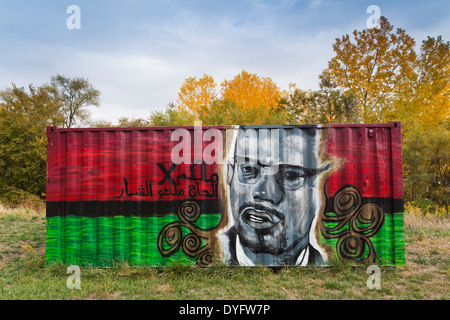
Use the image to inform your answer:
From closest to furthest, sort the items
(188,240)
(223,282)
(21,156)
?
1. (223,282)
2. (188,240)
3. (21,156)

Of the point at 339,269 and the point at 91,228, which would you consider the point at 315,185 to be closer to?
the point at 339,269

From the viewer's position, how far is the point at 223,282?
191 inches

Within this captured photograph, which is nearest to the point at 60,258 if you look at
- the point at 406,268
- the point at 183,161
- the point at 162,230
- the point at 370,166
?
the point at 162,230

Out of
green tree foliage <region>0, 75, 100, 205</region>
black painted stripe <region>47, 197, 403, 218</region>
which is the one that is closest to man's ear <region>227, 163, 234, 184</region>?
black painted stripe <region>47, 197, 403, 218</region>

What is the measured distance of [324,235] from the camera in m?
5.36

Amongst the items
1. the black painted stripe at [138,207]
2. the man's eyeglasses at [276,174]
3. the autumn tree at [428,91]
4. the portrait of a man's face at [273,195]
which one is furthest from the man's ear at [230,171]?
the autumn tree at [428,91]

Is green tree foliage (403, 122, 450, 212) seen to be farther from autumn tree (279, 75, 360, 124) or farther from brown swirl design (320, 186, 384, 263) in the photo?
brown swirl design (320, 186, 384, 263)

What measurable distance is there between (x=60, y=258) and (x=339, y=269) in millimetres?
5339

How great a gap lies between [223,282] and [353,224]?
271 centimetres

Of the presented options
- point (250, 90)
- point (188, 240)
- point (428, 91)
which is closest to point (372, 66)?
point (428, 91)

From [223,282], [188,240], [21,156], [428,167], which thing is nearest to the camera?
[223,282]

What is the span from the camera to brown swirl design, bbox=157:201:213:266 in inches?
210

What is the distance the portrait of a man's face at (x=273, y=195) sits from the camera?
210 inches

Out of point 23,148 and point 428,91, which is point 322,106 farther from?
point 23,148
